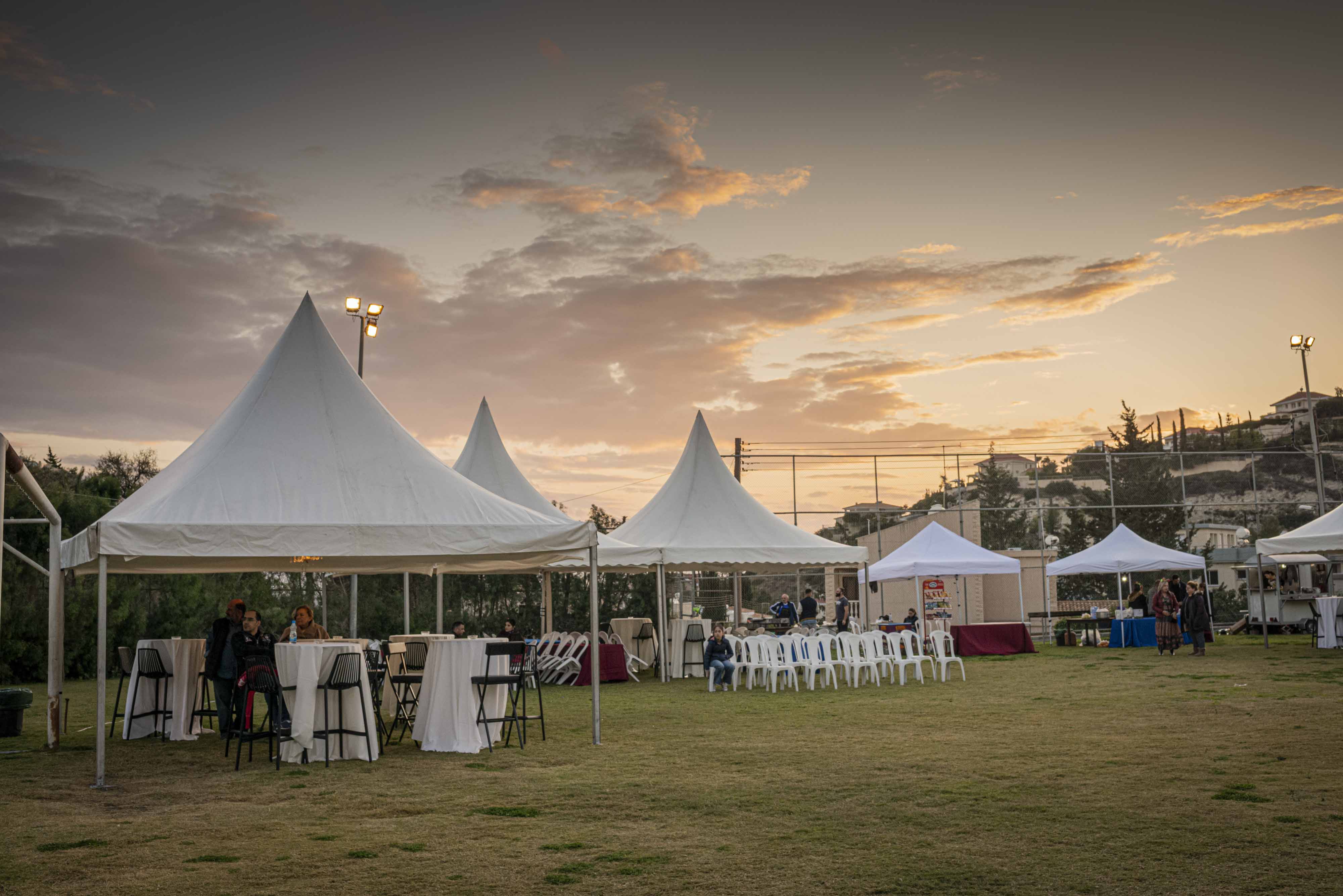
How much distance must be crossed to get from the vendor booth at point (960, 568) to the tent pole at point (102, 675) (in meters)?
16.5

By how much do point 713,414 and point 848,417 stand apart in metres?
4.43

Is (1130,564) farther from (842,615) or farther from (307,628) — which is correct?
(307,628)

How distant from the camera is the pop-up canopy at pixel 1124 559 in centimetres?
2517

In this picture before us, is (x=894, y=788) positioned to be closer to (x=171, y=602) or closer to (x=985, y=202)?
(x=985, y=202)

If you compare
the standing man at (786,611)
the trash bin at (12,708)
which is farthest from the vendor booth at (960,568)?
the trash bin at (12,708)

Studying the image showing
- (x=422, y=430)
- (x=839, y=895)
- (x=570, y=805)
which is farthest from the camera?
(x=422, y=430)

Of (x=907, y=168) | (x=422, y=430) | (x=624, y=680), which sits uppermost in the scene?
(x=907, y=168)

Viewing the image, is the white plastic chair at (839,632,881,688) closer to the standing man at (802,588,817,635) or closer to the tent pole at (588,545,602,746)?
the tent pole at (588,545,602,746)

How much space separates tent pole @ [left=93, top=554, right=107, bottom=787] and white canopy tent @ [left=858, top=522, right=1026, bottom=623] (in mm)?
15275

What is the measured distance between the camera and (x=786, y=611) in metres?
26.7

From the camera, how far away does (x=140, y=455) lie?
32.7 meters

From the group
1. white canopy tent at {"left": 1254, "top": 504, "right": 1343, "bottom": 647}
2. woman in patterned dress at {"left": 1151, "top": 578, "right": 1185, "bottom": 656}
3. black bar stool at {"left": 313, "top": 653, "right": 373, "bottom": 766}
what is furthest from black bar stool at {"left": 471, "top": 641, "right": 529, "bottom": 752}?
woman in patterned dress at {"left": 1151, "top": 578, "right": 1185, "bottom": 656}

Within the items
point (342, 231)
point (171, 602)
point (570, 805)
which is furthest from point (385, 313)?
point (570, 805)

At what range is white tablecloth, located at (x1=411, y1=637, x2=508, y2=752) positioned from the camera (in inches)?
387
